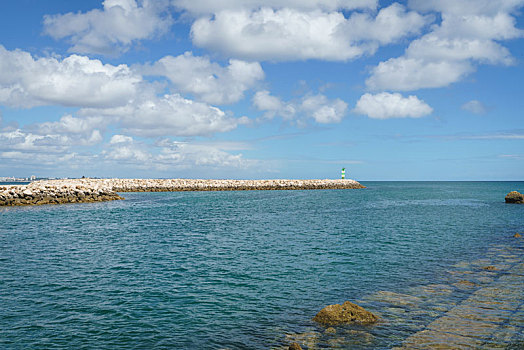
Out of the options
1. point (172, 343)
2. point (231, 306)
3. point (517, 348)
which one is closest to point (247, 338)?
point (172, 343)

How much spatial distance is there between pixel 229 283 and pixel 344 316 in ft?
18.3

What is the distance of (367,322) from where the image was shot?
1030cm

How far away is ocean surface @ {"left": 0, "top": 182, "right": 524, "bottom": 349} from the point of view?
384 inches

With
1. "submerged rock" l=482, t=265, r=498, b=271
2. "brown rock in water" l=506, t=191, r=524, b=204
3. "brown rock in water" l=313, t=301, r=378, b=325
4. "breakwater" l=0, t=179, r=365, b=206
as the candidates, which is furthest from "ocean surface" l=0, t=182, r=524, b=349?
"brown rock in water" l=506, t=191, r=524, b=204

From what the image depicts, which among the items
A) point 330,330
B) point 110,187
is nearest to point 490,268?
point 330,330

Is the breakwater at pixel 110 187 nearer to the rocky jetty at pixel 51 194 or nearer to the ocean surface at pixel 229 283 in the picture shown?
the rocky jetty at pixel 51 194

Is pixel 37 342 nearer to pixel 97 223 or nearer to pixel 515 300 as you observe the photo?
Answer: pixel 515 300

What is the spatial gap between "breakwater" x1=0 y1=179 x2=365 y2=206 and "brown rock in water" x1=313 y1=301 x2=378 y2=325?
2199 inches

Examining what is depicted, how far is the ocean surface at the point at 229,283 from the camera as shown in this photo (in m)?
9.75

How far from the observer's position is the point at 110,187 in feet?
231

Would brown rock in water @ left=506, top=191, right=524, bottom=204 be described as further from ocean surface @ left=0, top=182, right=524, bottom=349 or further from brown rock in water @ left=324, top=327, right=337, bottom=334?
brown rock in water @ left=324, top=327, right=337, bottom=334

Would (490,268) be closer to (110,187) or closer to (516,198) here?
(516,198)

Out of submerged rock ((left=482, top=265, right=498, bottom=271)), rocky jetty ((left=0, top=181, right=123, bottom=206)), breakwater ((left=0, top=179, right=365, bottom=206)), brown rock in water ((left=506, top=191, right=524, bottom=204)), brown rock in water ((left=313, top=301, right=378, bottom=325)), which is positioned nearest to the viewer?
brown rock in water ((left=313, top=301, right=378, bottom=325))

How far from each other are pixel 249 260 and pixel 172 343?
967 cm
